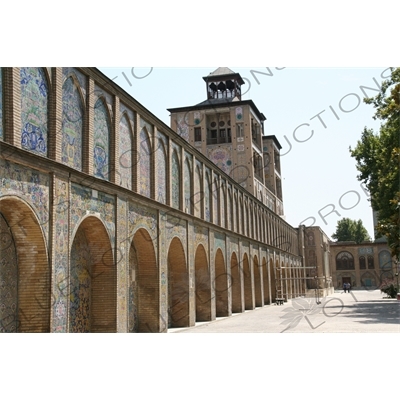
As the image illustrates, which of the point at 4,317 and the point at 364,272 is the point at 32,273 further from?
the point at 364,272

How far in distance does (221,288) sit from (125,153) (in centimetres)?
1134

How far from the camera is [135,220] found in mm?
15391

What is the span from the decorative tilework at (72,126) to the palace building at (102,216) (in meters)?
0.05

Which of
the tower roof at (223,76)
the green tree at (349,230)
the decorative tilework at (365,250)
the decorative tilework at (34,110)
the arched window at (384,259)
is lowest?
the arched window at (384,259)

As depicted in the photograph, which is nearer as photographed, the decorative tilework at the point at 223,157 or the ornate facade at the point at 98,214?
the ornate facade at the point at 98,214

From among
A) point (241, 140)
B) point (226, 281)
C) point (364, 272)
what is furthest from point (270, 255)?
point (364, 272)

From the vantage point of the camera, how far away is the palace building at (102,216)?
10.3 m

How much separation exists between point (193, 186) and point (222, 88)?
25.7m

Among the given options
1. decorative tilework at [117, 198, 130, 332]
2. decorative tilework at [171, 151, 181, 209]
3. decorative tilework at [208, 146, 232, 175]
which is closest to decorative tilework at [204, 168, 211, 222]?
decorative tilework at [171, 151, 181, 209]

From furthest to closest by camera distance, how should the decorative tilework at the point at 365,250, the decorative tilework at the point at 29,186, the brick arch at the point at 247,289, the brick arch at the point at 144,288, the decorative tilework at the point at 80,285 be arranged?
the decorative tilework at the point at 365,250 → the brick arch at the point at 247,289 → the brick arch at the point at 144,288 → the decorative tilework at the point at 80,285 → the decorative tilework at the point at 29,186

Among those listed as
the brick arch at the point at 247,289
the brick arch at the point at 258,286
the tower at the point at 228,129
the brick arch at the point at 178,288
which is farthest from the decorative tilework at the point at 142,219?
the tower at the point at 228,129

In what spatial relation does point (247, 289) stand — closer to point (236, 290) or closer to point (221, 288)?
point (236, 290)

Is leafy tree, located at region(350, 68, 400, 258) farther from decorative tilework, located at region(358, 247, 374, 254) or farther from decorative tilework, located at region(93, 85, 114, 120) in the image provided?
decorative tilework, located at region(358, 247, 374, 254)

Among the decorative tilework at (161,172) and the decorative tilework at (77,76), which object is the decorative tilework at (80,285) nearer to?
the decorative tilework at (77,76)
